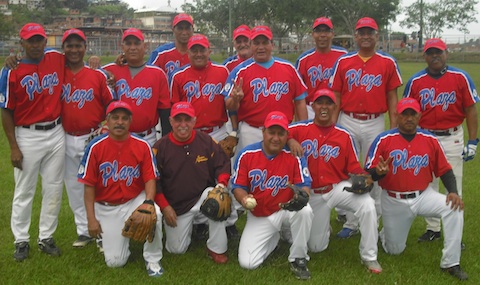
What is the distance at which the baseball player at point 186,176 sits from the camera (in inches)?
204

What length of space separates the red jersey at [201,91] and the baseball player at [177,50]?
2.02ft

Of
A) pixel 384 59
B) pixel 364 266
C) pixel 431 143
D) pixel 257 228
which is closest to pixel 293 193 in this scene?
pixel 257 228

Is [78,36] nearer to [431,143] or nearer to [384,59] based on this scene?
[384,59]

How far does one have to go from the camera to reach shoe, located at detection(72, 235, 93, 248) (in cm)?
556

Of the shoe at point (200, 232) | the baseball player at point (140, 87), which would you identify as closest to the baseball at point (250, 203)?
the shoe at point (200, 232)

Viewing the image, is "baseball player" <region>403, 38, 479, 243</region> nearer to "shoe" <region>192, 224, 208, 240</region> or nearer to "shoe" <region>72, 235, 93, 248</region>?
"shoe" <region>192, 224, 208, 240</region>

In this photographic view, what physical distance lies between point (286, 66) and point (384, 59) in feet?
3.69

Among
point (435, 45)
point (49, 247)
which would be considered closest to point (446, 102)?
point (435, 45)

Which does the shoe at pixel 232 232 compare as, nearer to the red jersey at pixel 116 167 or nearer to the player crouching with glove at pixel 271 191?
the player crouching with glove at pixel 271 191

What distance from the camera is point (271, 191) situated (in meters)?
5.09

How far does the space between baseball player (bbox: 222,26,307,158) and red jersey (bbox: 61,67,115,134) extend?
140cm

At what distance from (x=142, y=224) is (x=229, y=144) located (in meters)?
1.51

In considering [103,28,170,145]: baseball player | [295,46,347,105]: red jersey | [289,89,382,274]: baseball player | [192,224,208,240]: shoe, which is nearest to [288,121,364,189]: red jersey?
[289,89,382,274]: baseball player

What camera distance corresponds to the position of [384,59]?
5.75 meters
